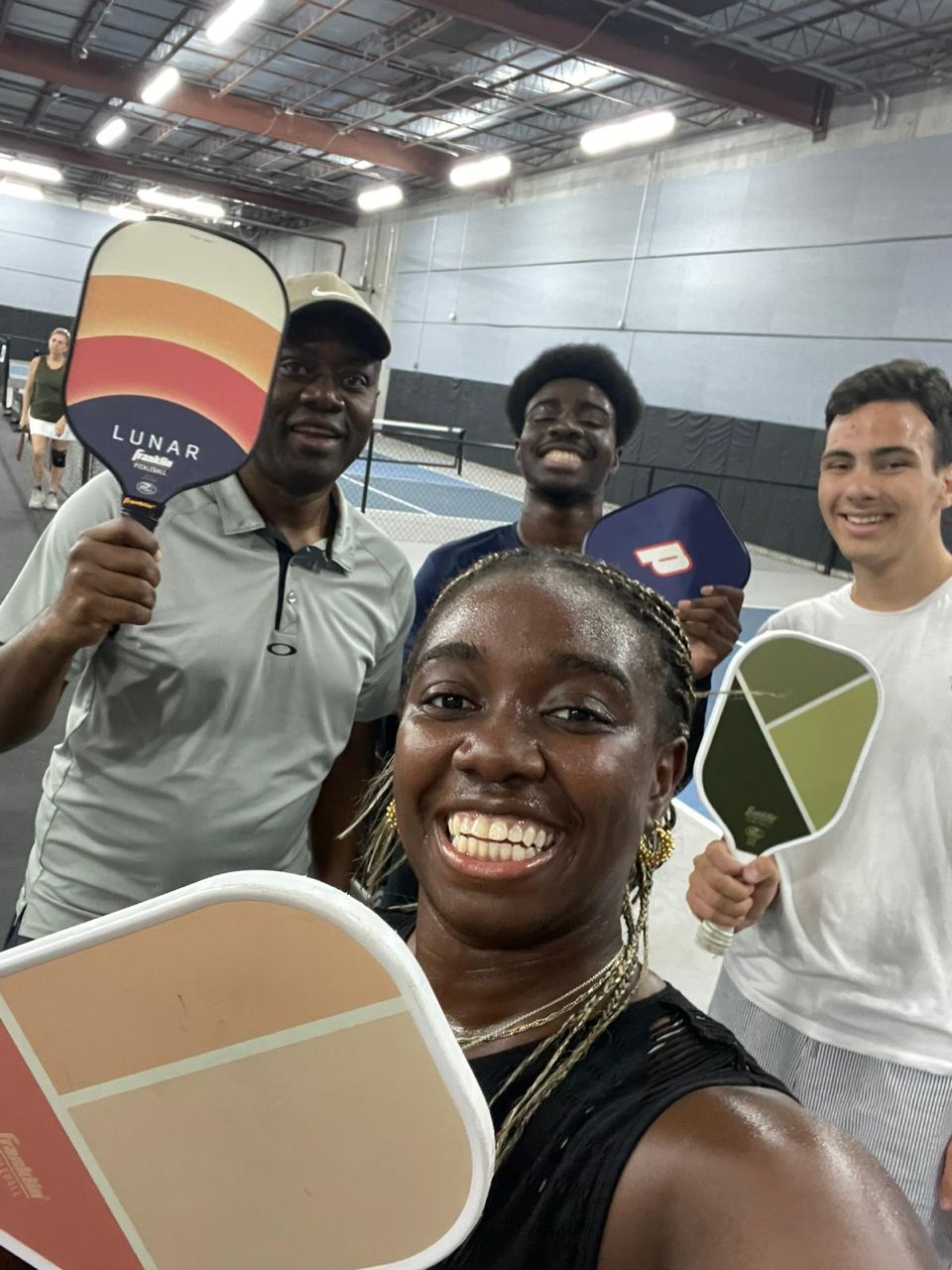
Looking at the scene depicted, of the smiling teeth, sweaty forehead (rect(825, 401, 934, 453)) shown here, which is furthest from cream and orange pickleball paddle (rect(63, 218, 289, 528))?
sweaty forehead (rect(825, 401, 934, 453))

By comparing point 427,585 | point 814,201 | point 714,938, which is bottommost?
point 714,938

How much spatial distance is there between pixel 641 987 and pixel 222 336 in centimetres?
119

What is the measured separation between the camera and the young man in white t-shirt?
1764 mm

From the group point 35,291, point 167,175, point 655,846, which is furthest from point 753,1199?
point 35,291

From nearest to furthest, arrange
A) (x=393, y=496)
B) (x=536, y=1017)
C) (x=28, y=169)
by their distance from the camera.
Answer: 1. (x=536, y=1017)
2. (x=393, y=496)
3. (x=28, y=169)

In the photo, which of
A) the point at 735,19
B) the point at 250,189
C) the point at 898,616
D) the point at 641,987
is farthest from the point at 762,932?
the point at 250,189

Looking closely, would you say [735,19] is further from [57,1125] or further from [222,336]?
[57,1125]

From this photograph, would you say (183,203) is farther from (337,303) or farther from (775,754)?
(775,754)

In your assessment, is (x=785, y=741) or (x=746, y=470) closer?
(x=785, y=741)

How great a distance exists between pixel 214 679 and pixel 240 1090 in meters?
1.06

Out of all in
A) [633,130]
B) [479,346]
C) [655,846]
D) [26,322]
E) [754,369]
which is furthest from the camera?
[26,322]

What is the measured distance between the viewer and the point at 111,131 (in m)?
21.5

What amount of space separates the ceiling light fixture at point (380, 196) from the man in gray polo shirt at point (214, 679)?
21967 millimetres

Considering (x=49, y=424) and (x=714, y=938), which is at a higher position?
(x=49, y=424)
